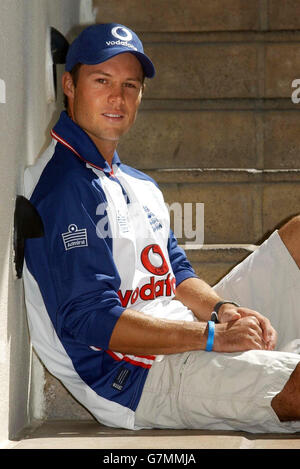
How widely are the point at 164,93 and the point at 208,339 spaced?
140 cm

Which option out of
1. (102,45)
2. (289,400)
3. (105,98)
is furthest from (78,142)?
(289,400)

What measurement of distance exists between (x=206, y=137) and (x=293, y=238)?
0.89m

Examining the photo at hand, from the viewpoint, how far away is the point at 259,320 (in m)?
2.05

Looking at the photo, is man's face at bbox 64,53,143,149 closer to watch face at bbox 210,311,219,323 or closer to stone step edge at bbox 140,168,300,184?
watch face at bbox 210,311,219,323

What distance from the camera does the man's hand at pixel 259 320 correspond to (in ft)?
6.72

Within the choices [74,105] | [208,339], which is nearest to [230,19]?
[74,105]

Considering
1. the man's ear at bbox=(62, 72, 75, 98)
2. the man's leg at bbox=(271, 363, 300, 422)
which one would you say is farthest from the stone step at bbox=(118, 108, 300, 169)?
the man's leg at bbox=(271, 363, 300, 422)

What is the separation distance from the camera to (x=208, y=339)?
1.99 metres

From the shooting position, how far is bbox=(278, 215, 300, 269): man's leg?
231 centimetres

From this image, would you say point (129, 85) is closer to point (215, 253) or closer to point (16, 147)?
point (16, 147)

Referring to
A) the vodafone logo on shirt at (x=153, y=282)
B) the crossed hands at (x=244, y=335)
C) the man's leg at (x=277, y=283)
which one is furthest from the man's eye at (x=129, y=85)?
the crossed hands at (x=244, y=335)
